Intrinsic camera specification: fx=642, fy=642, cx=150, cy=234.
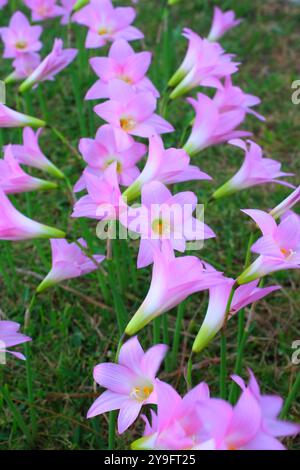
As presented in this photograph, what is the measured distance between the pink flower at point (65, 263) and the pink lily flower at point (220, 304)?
1.03 feet

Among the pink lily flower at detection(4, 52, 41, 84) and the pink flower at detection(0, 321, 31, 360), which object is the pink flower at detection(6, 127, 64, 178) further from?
the pink lily flower at detection(4, 52, 41, 84)

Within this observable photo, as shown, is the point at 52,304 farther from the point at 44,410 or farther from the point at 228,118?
the point at 228,118

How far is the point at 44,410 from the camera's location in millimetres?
1531

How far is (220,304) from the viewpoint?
1179 millimetres

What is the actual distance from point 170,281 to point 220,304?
0.13 metres

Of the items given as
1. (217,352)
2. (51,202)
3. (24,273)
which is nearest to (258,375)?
(217,352)

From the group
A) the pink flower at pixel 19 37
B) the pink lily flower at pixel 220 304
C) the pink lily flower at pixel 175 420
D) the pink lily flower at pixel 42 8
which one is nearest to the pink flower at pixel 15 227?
the pink lily flower at pixel 220 304

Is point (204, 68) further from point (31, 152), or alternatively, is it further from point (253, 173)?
point (31, 152)

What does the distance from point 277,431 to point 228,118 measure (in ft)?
2.77

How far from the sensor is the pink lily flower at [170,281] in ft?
3.55

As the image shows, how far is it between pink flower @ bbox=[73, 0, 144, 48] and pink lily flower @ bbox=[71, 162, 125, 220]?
74 cm

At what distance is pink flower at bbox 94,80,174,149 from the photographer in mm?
1426

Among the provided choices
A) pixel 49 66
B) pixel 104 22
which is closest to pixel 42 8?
pixel 104 22

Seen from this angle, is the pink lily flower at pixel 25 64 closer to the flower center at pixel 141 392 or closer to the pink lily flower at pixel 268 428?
the flower center at pixel 141 392
